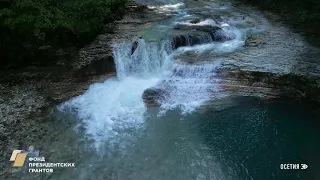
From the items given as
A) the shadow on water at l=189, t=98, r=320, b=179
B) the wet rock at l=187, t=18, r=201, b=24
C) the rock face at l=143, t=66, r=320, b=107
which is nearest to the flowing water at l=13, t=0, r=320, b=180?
the shadow on water at l=189, t=98, r=320, b=179

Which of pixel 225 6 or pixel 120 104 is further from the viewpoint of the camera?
pixel 225 6

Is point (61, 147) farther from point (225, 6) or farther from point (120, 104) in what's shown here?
point (225, 6)

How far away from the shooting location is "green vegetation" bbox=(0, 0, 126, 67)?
12156 mm

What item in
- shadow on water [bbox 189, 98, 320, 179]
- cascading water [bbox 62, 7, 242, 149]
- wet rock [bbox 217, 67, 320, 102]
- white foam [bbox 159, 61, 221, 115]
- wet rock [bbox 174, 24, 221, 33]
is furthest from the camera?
wet rock [bbox 174, 24, 221, 33]

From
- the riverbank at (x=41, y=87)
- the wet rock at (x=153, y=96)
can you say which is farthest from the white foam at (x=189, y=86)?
the riverbank at (x=41, y=87)

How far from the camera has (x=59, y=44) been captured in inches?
519

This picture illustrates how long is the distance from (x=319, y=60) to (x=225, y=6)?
954 centimetres

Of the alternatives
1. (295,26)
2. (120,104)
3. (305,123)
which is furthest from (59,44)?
(295,26)

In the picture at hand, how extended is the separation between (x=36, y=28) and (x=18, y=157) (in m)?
5.60

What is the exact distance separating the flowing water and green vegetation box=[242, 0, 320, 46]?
4.16 ft

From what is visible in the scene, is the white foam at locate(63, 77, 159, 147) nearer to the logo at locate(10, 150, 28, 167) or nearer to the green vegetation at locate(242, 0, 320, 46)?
the logo at locate(10, 150, 28, 167)

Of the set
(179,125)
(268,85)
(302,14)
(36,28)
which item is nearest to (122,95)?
(179,125)

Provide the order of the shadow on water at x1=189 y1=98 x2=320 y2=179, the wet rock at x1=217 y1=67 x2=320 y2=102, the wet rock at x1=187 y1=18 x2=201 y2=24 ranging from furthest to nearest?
the wet rock at x1=187 y1=18 x2=201 y2=24, the wet rock at x1=217 y1=67 x2=320 y2=102, the shadow on water at x1=189 y1=98 x2=320 y2=179

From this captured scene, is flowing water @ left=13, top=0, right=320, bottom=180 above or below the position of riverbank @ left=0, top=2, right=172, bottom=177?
below
